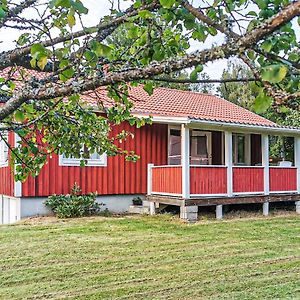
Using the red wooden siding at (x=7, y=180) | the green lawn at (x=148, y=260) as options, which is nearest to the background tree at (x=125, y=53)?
the green lawn at (x=148, y=260)

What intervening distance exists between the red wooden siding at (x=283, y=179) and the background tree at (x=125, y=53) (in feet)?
33.0

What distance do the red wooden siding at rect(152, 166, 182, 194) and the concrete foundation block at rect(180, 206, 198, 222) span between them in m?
0.51

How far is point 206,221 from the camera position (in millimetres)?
11539

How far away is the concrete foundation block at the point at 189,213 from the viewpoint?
11398mm

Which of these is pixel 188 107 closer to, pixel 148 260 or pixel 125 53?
pixel 148 260

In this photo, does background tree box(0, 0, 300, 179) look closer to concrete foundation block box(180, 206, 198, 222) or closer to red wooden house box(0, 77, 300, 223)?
red wooden house box(0, 77, 300, 223)

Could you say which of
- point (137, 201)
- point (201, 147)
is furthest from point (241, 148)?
point (137, 201)

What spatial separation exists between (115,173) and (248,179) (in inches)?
162

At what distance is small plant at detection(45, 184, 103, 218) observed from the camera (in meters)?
11.6

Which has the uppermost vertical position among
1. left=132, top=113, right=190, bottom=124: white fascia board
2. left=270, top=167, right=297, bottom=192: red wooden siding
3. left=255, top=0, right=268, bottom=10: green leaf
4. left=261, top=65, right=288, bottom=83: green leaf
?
left=132, top=113, right=190, bottom=124: white fascia board

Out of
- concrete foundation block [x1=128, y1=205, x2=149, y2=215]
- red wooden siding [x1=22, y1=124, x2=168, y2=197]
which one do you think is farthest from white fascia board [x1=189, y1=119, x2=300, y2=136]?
concrete foundation block [x1=128, y1=205, x2=149, y2=215]

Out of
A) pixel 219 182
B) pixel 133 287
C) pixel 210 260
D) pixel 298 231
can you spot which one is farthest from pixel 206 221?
pixel 133 287

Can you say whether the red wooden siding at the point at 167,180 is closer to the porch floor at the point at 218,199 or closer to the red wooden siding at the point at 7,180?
the porch floor at the point at 218,199

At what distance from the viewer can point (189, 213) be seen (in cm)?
1146
